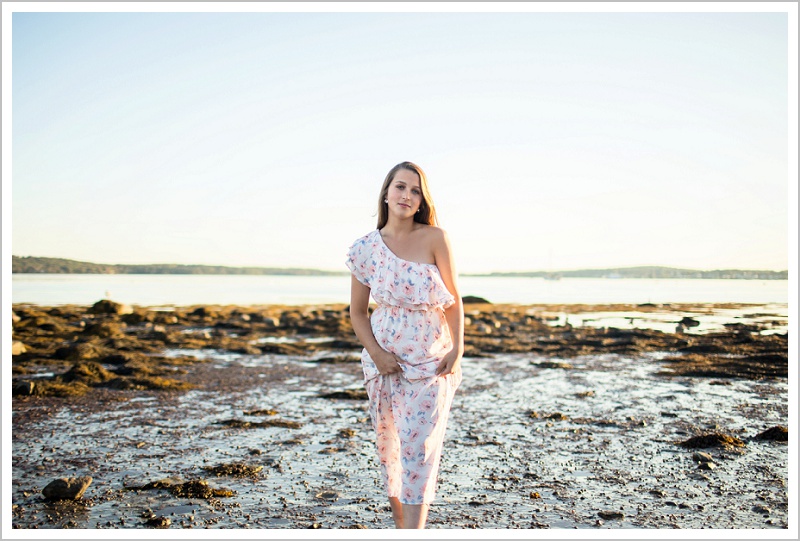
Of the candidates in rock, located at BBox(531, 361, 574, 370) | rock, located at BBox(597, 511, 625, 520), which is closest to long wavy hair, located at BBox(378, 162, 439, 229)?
rock, located at BBox(597, 511, 625, 520)

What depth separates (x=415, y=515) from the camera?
4.11 meters

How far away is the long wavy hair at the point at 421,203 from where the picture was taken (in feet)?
14.0

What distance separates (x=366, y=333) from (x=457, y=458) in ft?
10.3

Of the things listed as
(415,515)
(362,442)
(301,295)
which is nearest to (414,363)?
(415,515)

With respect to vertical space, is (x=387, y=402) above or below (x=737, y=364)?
above

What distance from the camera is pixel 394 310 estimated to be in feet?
13.9

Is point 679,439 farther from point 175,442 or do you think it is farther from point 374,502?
point 175,442

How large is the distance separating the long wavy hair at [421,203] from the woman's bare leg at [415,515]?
178 cm

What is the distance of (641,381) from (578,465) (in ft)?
20.5

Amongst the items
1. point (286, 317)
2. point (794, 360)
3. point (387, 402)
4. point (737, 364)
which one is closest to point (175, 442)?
point (387, 402)

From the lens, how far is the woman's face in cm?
422

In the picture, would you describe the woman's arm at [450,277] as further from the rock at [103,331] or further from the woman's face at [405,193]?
the rock at [103,331]

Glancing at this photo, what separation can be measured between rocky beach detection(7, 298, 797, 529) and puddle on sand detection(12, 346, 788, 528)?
1.1 inches

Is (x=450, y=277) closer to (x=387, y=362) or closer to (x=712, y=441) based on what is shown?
(x=387, y=362)
